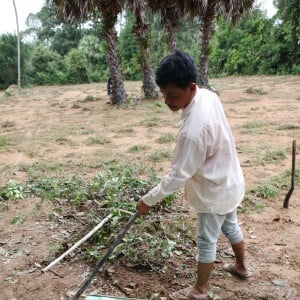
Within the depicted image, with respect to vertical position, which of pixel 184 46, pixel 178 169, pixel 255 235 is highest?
pixel 184 46

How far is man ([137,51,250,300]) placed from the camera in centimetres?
176

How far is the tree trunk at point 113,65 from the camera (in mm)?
10688

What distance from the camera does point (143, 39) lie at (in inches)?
438

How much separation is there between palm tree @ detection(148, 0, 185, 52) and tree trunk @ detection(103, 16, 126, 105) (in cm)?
146

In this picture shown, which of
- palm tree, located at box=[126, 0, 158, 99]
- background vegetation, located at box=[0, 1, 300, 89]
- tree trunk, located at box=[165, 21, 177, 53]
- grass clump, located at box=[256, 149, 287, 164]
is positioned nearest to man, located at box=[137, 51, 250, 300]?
grass clump, located at box=[256, 149, 287, 164]

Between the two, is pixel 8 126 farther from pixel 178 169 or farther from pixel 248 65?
pixel 248 65

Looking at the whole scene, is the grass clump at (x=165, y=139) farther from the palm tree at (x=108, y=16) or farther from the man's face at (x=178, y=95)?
the man's face at (x=178, y=95)

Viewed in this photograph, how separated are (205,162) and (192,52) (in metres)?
20.9

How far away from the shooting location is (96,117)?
9633mm

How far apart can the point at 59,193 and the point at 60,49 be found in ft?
89.8

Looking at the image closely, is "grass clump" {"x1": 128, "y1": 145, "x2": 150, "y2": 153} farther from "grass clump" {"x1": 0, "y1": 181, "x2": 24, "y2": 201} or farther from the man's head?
the man's head

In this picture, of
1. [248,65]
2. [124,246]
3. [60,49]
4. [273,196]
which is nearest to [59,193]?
[124,246]

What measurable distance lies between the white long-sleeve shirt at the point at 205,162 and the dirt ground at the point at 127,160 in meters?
0.78

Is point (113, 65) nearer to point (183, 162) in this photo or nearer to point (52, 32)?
point (183, 162)
